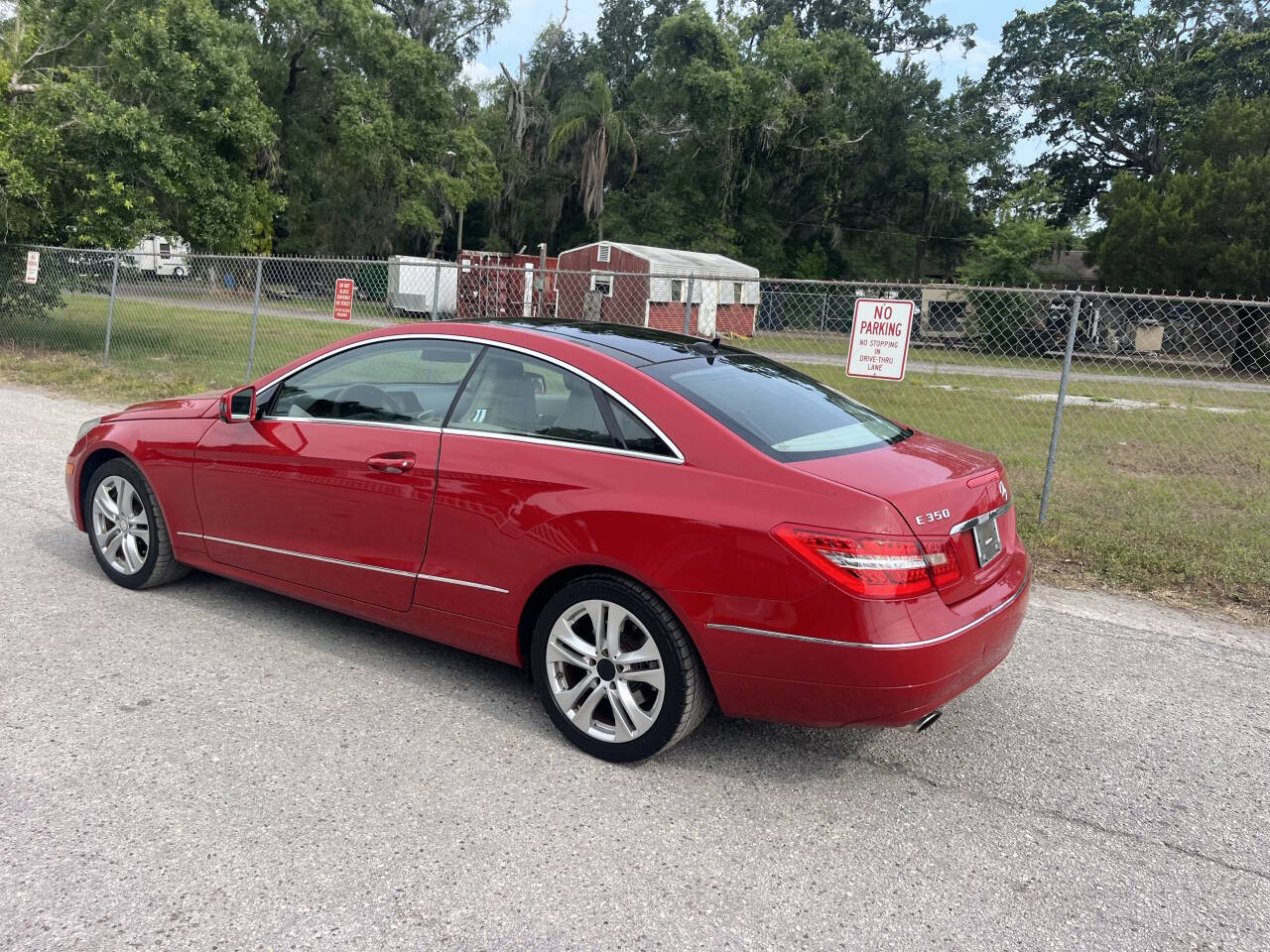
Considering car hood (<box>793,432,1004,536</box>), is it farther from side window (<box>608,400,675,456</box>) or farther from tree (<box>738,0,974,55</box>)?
tree (<box>738,0,974,55</box>)

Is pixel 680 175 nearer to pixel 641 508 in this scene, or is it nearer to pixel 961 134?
pixel 961 134

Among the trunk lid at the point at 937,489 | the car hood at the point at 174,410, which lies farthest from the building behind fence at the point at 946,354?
the trunk lid at the point at 937,489

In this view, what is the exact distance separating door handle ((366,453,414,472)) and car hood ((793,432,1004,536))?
5.23 ft

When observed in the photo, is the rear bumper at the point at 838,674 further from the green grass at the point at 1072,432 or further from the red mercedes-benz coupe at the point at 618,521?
the green grass at the point at 1072,432

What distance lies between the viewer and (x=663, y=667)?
10.9 feet

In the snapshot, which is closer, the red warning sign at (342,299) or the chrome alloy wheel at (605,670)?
the chrome alloy wheel at (605,670)

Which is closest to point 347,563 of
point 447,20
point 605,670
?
point 605,670

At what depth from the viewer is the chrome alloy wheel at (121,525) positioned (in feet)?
16.2

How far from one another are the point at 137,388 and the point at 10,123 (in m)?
5.32

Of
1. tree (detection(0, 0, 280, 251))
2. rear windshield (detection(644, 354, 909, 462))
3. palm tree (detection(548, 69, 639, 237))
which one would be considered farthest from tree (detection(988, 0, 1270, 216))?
Answer: rear windshield (detection(644, 354, 909, 462))

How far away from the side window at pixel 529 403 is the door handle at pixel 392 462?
229 mm

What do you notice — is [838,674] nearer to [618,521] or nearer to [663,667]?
[663,667]

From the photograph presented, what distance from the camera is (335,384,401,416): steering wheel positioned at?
4222 millimetres

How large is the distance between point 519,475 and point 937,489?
1.50m
